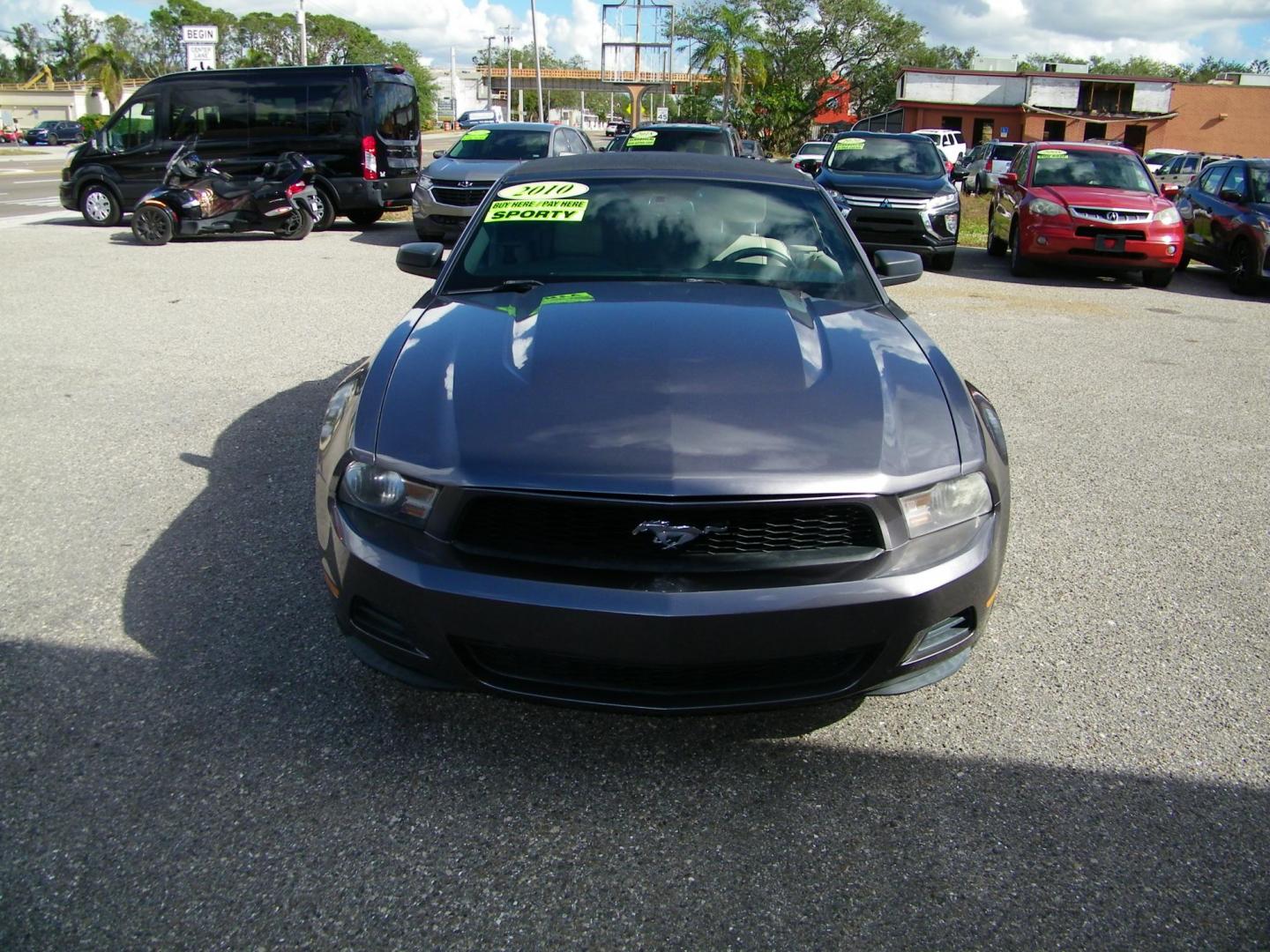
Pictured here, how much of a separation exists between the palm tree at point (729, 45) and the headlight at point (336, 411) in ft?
159

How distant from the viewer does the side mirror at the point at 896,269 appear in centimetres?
441

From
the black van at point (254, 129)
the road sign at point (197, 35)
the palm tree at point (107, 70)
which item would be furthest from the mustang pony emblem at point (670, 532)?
the palm tree at point (107, 70)

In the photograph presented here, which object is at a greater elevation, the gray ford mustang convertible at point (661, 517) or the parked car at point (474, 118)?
the parked car at point (474, 118)

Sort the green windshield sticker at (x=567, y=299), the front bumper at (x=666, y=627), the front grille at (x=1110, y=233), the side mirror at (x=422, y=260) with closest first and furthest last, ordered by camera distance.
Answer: the front bumper at (x=666, y=627)
the green windshield sticker at (x=567, y=299)
the side mirror at (x=422, y=260)
the front grille at (x=1110, y=233)

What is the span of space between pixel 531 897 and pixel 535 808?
1.01 ft

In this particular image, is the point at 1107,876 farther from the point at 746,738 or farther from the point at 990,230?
the point at 990,230

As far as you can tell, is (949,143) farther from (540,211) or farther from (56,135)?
(56,135)

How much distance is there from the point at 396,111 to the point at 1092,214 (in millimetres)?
10446

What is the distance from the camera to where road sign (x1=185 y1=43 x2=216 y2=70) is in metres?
22.1

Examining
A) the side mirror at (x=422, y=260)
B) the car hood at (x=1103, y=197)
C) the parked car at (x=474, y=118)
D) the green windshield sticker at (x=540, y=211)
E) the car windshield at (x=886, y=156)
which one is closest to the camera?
the green windshield sticker at (x=540, y=211)

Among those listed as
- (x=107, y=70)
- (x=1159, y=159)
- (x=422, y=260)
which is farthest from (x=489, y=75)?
(x=422, y=260)

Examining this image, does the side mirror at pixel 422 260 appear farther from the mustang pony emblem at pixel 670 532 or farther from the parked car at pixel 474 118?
the parked car at pixel 474 118

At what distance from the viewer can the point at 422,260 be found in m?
4.36

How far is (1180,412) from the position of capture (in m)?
6.38
